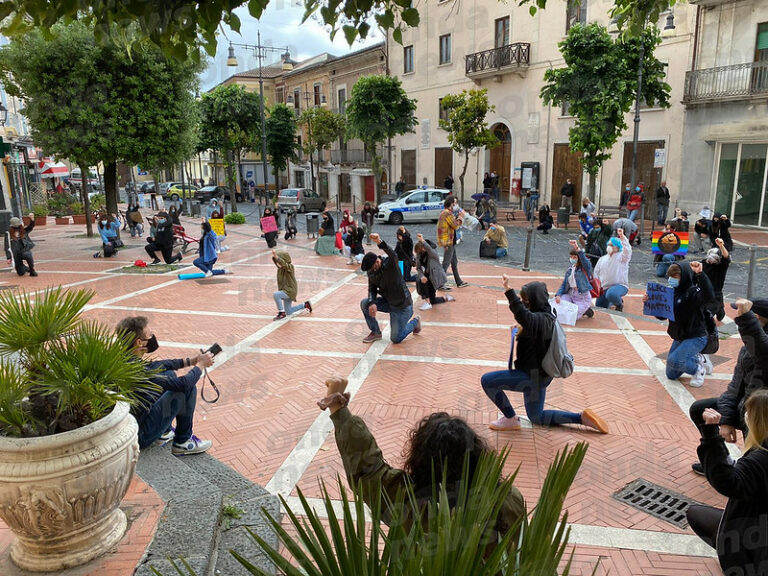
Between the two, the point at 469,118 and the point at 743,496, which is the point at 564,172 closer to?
the point at 469,118

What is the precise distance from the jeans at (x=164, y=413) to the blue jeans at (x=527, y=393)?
2.77 m

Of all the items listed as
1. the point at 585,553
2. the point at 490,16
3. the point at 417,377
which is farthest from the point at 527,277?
the point at 490,16

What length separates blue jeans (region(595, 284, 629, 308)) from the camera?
401 inches

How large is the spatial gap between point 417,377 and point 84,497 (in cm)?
470

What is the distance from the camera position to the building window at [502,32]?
28422 mm

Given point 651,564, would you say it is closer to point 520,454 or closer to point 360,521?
point 520,454

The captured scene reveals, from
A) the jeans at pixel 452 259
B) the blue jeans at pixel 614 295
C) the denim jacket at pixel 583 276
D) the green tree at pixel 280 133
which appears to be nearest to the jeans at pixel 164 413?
the denim jacket at pixel 583 276

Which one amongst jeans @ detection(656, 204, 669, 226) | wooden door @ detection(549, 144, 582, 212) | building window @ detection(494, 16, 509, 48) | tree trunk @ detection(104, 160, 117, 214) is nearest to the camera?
tree trunk @ detection(104, 160, 117, 214)

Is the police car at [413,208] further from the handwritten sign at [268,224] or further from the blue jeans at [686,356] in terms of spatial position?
the blue jeans at [686,356]

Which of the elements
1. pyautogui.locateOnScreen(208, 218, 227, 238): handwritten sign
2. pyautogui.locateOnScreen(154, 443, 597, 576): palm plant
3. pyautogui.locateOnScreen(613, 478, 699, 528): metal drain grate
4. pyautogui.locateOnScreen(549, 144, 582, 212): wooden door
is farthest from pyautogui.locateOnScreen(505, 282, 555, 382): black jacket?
pyautogui.locateOnScreen(549, 144, 582, 212): wooden door

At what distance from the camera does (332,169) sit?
44.8 metres

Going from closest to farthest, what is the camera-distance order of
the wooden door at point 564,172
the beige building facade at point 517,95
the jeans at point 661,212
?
the jeans at point 661,212 < the beige building facade at point 517,95 < the wooden door at point 564,172

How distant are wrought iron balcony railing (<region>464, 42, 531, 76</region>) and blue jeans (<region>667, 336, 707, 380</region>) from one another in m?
23.4

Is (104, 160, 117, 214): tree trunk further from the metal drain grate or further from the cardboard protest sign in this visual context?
the metal drain grate
